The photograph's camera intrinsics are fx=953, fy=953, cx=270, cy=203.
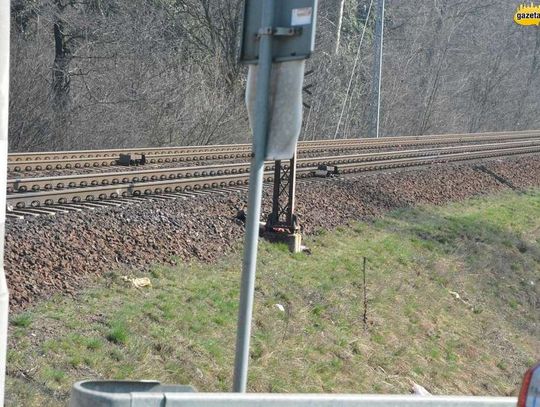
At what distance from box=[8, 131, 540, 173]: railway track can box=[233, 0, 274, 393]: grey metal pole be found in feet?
38.3

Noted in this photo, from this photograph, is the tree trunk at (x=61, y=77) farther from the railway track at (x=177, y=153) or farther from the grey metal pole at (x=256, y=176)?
the grey metal pole at (x=256, y=176)

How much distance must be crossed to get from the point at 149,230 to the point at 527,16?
159 feet

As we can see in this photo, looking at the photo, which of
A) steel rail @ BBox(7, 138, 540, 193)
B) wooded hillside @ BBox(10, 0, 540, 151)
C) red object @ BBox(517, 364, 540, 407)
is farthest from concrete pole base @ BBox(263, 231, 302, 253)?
wooded hillside @ BBox(10, 0, 540, 151)

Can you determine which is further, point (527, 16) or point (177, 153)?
point (527, 16)

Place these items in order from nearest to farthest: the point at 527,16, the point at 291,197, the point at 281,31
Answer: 1. the point at 281,31
2. the point at 291,197
3. the point at 527,16

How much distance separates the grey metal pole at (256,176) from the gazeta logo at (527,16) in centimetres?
5285

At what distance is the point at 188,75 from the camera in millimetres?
31844

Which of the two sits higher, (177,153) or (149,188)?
(149,188)

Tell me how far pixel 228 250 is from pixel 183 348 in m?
3.37

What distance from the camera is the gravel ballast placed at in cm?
959

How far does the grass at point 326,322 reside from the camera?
8.54 meters

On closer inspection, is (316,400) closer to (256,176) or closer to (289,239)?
(256,176)

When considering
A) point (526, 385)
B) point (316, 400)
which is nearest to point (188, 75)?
point (316, 400)

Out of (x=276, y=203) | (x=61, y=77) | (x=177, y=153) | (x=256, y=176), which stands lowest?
(x=177, y=153)
